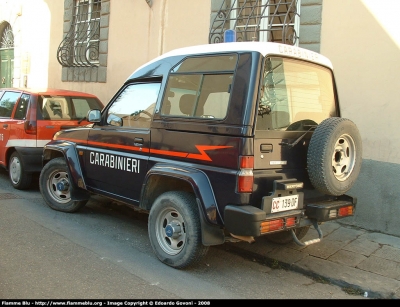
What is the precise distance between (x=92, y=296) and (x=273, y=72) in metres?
2.55

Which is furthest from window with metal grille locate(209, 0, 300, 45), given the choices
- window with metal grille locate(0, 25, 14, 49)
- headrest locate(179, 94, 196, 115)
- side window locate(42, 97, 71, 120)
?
window with metal grille locate(0, 25, 14, 49)

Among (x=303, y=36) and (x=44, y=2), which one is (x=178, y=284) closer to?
(x=303, y=36)

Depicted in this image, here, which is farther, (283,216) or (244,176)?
(283,216)

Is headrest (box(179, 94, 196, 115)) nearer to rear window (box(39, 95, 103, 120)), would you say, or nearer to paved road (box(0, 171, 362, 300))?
paved road (box(0, 171, 362, 300))

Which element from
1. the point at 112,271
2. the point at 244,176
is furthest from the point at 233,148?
the point at 112,271

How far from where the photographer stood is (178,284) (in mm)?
Result: 4016

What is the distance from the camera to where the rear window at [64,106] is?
23.5ft

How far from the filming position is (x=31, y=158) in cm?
702

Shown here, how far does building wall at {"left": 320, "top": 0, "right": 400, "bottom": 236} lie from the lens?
5848 mm

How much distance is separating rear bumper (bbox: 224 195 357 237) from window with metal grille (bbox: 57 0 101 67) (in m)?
8.13

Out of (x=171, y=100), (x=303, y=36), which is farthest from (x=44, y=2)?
(x=171, y=100)

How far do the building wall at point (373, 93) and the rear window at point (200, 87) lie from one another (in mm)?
2869

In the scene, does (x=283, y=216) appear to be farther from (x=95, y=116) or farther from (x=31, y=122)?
(x=31, y=122)

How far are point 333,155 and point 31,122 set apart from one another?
4.96 m
